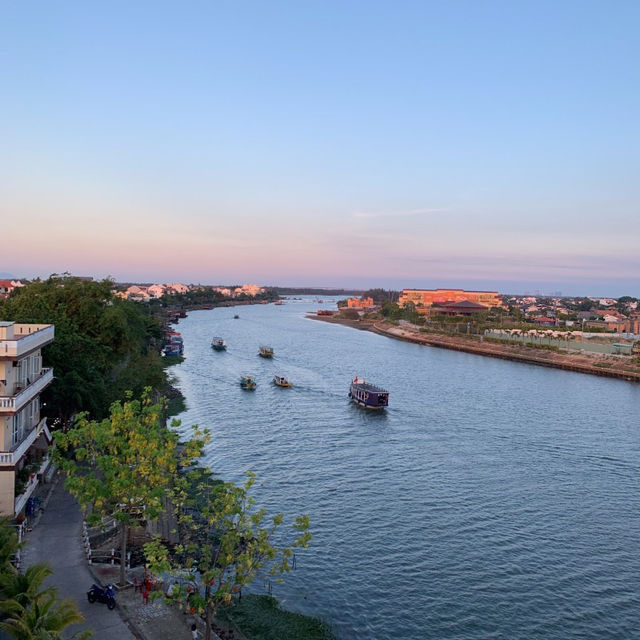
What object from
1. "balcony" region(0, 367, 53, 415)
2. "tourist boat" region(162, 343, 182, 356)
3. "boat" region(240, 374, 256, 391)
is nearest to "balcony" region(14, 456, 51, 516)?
"balcony" region(0, 367, 53, 415)

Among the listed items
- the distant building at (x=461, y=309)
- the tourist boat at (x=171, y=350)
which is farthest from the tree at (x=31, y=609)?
the distant building at (x=461, y=309)

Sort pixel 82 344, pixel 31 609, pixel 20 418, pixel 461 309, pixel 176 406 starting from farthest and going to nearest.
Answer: pixel 461 309
pixel 176 406
pixel 82 344
pixel 20 418
pixel 31 609

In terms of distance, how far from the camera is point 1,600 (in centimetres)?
1384

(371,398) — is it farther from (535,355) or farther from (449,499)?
(535,355)

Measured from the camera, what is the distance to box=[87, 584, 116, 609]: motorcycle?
1775 cm

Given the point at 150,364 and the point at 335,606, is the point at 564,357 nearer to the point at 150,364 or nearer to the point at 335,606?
the point at 150,364

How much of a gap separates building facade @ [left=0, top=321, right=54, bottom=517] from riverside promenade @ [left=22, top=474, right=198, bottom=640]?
1.53 m

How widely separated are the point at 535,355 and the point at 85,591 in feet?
315

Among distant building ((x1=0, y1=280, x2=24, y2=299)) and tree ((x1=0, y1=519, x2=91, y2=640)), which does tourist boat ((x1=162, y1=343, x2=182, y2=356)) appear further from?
tree ((x1=0, y1=519, x2=91, y2=640))

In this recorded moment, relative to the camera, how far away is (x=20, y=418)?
24719 millimetres

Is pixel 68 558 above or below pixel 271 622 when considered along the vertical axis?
above

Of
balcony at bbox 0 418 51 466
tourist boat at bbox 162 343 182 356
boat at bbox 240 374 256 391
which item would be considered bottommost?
boat at bbox 240 374 256 391

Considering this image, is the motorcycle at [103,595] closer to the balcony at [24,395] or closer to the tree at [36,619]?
the tree at [36,619]

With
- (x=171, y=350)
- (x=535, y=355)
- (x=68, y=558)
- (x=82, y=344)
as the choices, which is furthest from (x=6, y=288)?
(x=68, y=558)
